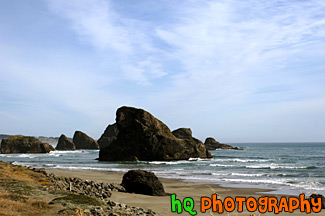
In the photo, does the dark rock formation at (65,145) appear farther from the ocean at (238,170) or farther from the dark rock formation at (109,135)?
the ocean at (238,170)

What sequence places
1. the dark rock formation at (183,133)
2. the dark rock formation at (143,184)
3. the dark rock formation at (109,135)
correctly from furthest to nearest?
the dark rock formation at (109,135), the dark rock formation at (183,133), the dark rock formation at (143,184)

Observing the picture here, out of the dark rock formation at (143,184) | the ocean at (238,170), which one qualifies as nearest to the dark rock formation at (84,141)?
the ocean at (238,170)

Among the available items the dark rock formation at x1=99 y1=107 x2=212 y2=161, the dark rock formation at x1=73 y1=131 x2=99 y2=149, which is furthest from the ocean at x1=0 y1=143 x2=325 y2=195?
the dark rock formation at x1=73 y1=131 x2=99 y2=149

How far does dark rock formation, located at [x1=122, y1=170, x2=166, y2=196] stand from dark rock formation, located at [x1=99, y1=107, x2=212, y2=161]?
45.6m

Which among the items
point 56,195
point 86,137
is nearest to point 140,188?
point 56,195

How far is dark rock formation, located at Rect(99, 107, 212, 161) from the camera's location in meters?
64.8

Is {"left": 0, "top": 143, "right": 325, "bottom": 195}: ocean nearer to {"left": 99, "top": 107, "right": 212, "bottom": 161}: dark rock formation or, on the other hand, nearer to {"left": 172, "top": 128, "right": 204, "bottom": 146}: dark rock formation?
{"left": 99, "top": 107, "right": 212, "bottom": 161}: dark rock formation

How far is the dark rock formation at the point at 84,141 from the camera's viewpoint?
494ft

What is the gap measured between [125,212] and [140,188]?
23.9ft

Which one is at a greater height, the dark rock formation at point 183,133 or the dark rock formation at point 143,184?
the dark rock formation at point 183,133

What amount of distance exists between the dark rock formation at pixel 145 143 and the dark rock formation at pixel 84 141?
3265 inches

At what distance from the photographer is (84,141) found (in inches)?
5969

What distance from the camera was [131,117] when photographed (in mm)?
71312

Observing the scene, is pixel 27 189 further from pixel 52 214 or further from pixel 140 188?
pixel 140 188
